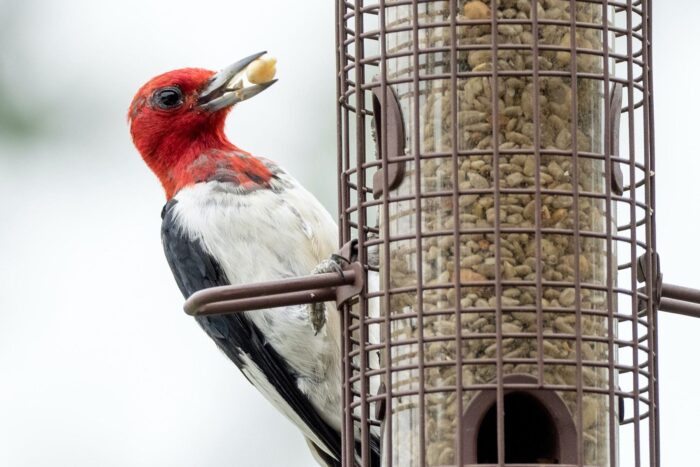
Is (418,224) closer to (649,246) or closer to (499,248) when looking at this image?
(499,248)

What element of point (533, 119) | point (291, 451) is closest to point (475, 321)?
point (533, 119)

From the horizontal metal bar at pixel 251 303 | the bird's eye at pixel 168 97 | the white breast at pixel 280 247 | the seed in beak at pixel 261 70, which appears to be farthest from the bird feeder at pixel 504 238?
the bird's eye at pixel 168 97

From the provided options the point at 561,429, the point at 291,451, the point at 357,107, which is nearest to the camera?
the point at 561,429

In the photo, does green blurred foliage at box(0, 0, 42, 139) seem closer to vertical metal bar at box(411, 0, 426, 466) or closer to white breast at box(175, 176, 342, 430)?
white breast at box(175, 176, 342, 430)

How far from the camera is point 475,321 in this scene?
5.80 metres

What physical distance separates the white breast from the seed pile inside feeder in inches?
88.1

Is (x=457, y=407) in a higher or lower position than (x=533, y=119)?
lower

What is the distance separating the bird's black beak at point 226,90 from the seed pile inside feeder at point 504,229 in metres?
2.88

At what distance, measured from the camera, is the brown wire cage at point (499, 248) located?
5.73m

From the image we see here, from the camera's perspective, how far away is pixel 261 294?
19.7 feet

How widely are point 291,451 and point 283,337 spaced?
4588mm

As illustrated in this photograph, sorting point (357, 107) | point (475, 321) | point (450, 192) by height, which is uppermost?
point (357, 107)

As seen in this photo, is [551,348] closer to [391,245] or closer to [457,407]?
[457,407]

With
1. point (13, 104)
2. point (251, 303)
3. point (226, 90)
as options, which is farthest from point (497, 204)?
point (13, 104)
